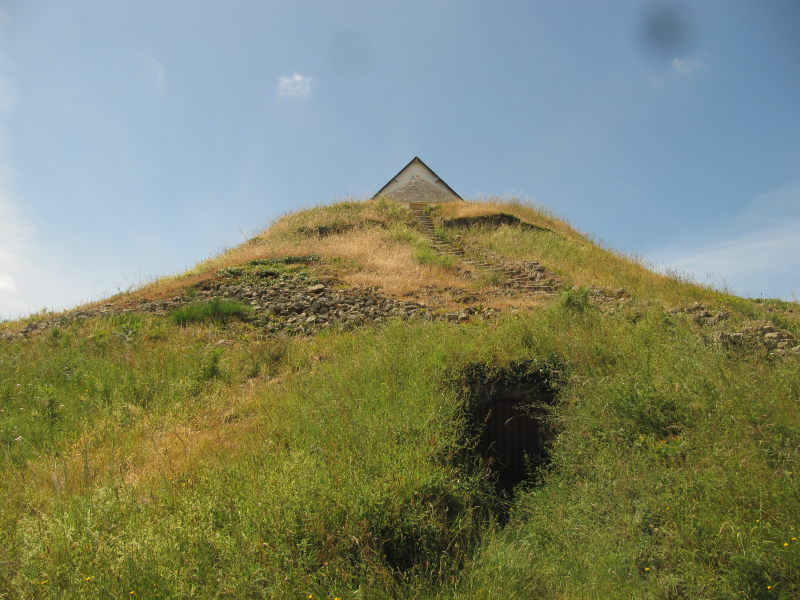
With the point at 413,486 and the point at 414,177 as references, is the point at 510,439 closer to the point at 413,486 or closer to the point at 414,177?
the point at 413,486

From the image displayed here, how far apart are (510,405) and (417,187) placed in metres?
20.3

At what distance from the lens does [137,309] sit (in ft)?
35.9

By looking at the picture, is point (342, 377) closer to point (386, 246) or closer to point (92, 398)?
point (92, 398)

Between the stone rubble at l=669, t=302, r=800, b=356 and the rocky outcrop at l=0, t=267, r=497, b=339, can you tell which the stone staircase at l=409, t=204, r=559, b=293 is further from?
the stone rubble at l=669, t=302, r=800, b=356

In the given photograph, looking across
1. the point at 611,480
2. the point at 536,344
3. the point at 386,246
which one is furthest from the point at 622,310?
the point at 386,246

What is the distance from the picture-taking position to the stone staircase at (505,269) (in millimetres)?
12047

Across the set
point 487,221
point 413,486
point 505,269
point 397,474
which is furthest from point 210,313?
point 487,221

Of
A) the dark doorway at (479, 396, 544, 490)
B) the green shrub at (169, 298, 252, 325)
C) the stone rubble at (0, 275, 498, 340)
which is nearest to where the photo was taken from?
the dark doorway at (479, 396, 544, 490)

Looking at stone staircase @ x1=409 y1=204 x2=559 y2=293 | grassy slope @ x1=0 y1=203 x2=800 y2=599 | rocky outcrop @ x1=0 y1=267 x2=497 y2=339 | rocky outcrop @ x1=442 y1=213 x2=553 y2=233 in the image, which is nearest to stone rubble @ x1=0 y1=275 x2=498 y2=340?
rocky outcrop @ x1=0 y1=267 x2=497 y2=339

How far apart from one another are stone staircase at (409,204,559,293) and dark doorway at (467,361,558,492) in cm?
546

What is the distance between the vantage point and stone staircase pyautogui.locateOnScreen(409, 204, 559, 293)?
474 inches

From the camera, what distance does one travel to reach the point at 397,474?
13.1 feet

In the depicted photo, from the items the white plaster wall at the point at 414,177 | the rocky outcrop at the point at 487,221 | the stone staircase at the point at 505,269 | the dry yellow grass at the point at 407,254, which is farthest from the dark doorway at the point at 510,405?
the white plaster wall at the point at 414,177

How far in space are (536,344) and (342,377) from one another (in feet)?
8.77
